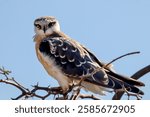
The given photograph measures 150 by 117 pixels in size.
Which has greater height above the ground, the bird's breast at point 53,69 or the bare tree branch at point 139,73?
the bare tree branch at point 139,73

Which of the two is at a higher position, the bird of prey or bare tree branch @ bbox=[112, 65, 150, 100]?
bare tree branch @ bbox=[112, 65, 150, 100]

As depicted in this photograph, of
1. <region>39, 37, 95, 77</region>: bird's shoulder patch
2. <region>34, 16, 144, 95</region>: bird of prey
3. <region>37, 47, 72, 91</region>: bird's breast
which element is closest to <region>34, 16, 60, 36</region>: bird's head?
<region>34, 16, 144, 95</region>: bird of prey

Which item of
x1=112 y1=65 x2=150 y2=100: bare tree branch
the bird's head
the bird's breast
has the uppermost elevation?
x1=112 y1=65 x2=150 y2=100: bare tree branch

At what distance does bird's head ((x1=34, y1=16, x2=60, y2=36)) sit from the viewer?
523 cm

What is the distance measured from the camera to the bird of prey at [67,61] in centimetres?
445

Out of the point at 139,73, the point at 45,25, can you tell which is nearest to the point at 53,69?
the point at 45,25

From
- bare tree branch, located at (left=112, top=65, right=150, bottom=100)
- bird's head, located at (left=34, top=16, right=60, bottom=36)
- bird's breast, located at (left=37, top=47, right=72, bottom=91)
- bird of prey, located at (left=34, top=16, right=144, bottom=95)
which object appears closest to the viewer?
bare tree branch, located at (left=112, top=65, right=150, bottom=100)

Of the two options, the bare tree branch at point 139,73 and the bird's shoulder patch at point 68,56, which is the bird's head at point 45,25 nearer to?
the bird's shoulder patch at point 68,56

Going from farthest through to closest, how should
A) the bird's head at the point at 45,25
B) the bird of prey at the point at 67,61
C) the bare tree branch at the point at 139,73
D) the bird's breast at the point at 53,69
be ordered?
the bird's head at the point at 45,25 < the bird's breast at the point at 53,69 < the bird of prey at the point at 67,61 < the bare tree branch at the point at 139,73

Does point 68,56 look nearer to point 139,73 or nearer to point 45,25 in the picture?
point 45,25

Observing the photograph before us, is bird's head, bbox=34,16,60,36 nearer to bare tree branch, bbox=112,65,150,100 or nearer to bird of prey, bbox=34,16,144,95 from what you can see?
bird of prey, bbox=34,16,144,95

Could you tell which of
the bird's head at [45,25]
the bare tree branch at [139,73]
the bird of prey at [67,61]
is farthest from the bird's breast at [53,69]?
the bare tree branch at [139,73]

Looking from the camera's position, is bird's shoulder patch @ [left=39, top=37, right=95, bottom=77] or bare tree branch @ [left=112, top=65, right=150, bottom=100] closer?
bare tree branch @ [left=112, top=65, right=150, bottom=100]

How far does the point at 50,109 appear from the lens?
3369 millimetres
